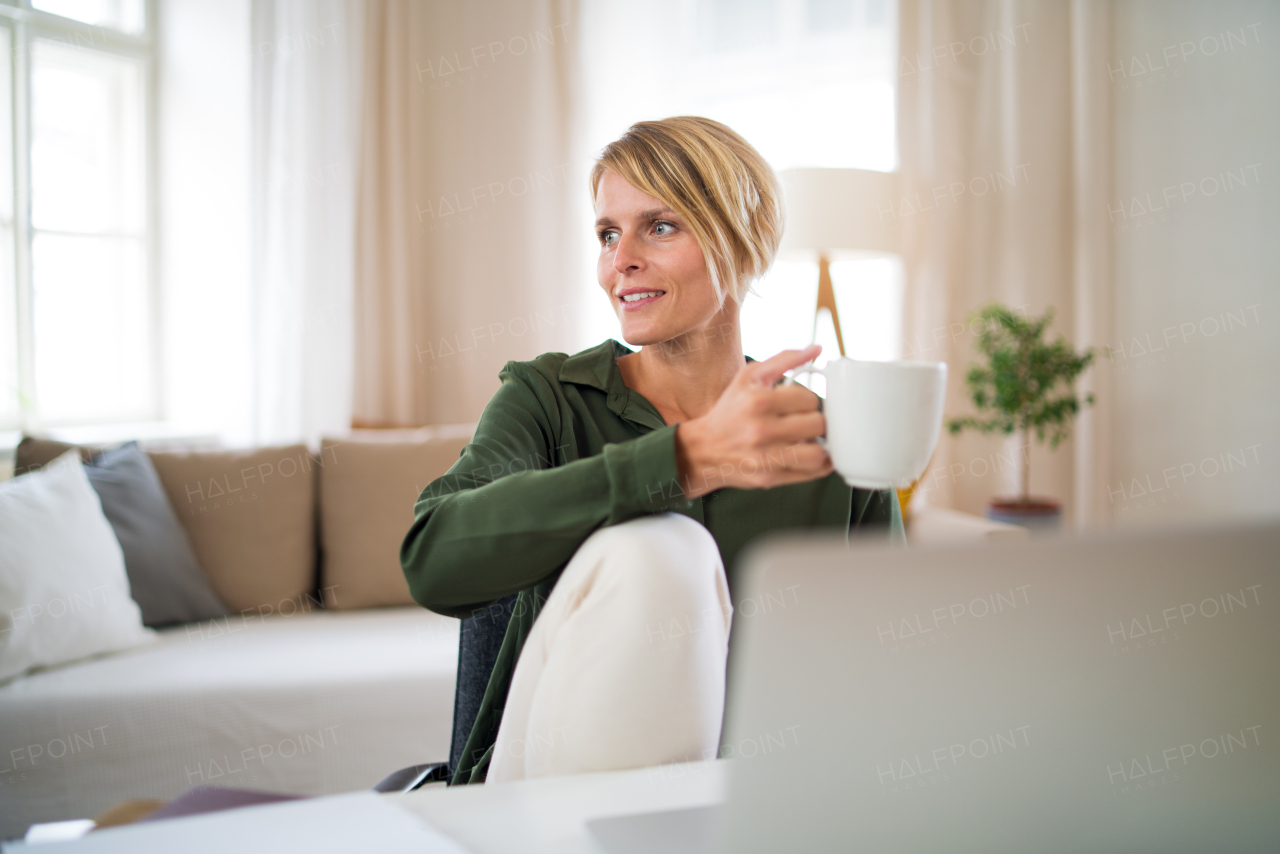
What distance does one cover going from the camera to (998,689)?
0.40m

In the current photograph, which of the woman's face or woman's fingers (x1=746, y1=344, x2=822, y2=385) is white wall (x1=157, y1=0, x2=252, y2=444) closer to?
the woman's face

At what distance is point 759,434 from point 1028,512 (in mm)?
2147

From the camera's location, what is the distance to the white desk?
19.6 inches

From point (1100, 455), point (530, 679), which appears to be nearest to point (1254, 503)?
point (1100, 455)

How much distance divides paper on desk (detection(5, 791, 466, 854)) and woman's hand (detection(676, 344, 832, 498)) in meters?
0.36

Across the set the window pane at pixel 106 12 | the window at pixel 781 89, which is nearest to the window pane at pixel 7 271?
the window pane at pixel 106 12

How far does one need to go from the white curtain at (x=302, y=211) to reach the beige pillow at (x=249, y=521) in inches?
29.6

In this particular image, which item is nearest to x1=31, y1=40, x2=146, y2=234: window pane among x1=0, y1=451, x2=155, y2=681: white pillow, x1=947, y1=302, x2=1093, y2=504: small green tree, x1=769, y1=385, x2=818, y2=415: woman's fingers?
x1=0, y1=451, x2=155, y2=681: white pillow

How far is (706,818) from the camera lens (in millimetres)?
525

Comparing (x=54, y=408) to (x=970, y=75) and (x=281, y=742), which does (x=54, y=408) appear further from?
(x=970, y=75)

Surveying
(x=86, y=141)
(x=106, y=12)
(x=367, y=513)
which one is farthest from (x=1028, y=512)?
(x=106, y=12)

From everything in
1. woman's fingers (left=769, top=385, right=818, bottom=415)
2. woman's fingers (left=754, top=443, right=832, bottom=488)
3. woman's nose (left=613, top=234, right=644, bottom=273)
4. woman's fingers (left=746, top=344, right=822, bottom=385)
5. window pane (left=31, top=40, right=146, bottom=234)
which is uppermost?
window pane (left=31, top=40, right=146, bottom=234)

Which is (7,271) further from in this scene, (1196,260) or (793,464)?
(1196,260)

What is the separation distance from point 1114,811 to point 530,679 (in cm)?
47
